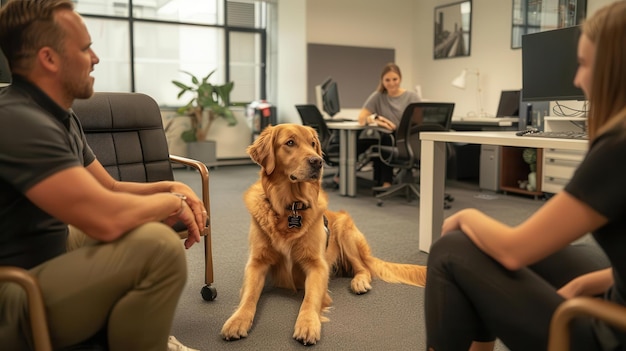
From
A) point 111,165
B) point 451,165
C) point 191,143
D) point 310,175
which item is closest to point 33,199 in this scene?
point 111,165

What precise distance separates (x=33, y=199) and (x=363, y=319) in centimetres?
146

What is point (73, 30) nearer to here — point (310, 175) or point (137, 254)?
point (137, 254)

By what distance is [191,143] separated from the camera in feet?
23.9

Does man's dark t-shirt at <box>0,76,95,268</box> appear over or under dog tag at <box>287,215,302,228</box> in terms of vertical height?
over

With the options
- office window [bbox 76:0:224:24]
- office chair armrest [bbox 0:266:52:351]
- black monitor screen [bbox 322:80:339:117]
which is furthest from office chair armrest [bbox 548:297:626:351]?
office window [bbox 76:0:224:24]

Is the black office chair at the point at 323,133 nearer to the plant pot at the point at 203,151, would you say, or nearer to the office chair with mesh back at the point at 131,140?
the plant pot at the point at 203,151

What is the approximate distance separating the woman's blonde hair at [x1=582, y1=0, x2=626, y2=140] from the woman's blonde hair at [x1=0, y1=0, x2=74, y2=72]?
1.07m

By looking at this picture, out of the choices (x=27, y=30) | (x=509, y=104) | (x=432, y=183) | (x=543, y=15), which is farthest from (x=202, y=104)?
(x=27, y=30)

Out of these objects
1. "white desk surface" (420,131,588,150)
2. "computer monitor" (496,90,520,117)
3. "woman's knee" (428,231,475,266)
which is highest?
"computer monitor" (496,90,520,117)

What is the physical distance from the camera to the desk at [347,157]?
5.04m

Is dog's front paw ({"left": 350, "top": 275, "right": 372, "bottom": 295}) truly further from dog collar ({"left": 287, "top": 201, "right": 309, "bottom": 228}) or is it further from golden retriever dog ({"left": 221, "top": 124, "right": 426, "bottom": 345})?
dog collar ({"left": 287, "top": 201, "right": 309, "bottom": 228})

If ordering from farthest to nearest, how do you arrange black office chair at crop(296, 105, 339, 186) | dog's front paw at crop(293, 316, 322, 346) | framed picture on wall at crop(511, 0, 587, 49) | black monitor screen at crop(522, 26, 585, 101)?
1. framed picture on wall at crop(511, 0, 587, 49)
2. black office chair at crop(296, 105, 339, 186)
3. black monitor screen at crop(522, 26, 585, 101)
4. dog's front paw at crop(293, 316, 322, 346)

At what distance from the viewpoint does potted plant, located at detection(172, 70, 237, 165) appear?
A: 7102 millimetres

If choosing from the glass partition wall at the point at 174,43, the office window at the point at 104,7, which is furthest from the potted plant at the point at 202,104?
the office window at the point at 104,7
